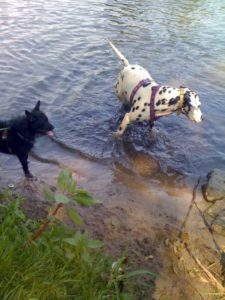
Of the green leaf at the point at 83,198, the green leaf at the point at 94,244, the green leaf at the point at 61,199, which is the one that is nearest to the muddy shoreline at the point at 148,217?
the green leaf at the point at 94,244

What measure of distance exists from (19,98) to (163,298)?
5263 mm

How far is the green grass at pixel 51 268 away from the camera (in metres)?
2.78

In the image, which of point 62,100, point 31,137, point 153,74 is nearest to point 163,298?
point 31,137

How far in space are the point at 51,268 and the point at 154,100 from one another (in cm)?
384

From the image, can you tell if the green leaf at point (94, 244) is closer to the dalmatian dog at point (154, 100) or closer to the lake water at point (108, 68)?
the lake water at point (108, 68)

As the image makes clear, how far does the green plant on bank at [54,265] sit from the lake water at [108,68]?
9.97 ft

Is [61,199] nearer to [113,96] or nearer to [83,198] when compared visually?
[83,198]

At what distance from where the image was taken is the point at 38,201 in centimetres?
443

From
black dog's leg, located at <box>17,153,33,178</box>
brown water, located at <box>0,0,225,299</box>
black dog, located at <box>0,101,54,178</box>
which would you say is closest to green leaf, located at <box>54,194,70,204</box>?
brown water, located at <box>0,0,225,299</box>

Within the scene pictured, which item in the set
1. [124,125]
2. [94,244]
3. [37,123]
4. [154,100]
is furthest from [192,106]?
[94,244]

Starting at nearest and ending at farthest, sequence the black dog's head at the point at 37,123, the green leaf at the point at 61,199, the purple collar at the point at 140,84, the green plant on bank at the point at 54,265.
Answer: the green leaf at the point at 61,199 → the green plant on bank at the point at 54,265 → the black dog's head at the point at 37,123 → the purple collar at the point at 140,84

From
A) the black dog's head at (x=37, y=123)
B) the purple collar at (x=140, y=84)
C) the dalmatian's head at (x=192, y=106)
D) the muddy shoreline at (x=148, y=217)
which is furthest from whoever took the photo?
the purple collar at (x=140, y=84)

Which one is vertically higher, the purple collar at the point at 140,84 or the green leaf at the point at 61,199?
the green leaf at the point at 61,199

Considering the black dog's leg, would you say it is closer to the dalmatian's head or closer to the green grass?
the green grass
